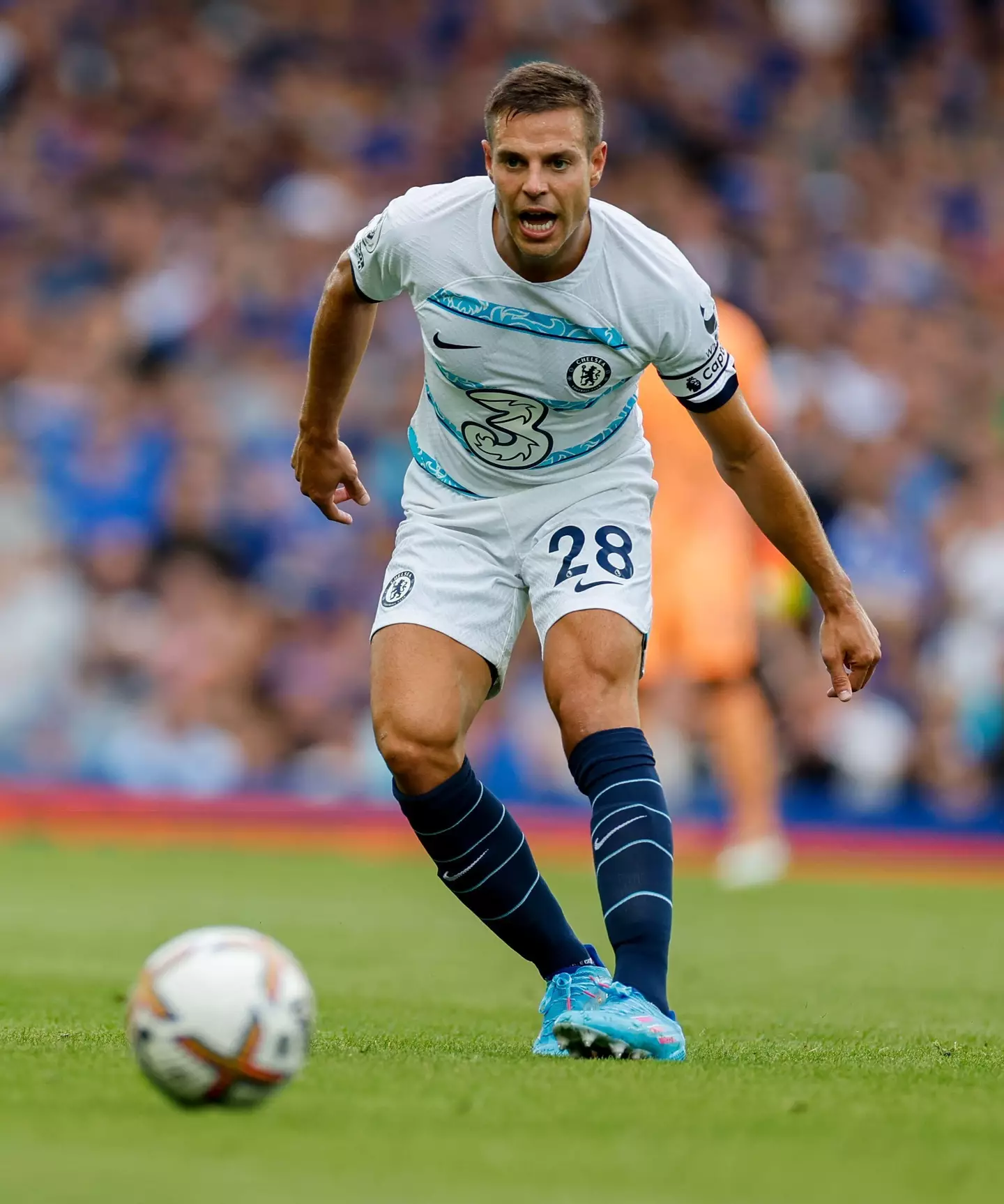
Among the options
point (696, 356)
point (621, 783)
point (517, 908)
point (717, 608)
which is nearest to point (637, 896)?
point (621, 783)

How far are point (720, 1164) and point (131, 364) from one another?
12.4 metres

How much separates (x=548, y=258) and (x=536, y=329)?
19cm

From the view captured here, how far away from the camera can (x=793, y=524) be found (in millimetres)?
4789

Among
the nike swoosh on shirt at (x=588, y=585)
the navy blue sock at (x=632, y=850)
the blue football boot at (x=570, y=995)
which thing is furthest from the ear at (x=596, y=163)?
the blue football boot at (x=570, y=995)

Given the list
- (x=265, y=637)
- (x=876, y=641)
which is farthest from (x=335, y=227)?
(x=876, y=641)

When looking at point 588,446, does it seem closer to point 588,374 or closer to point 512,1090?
point 588,374

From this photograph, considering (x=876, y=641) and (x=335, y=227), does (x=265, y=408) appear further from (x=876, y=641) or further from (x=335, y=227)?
(x=876, y=641)

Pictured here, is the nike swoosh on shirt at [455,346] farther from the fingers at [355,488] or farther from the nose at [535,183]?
the fingers at [355,488]

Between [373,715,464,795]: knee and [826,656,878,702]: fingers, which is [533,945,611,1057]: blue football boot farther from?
[826,656,878,702]: fingers

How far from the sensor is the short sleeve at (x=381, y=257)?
4773 mm

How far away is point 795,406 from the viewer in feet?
46.9

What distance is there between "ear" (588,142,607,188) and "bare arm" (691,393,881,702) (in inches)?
24.0

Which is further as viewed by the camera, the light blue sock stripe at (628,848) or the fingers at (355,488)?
the fingers at (355,488)

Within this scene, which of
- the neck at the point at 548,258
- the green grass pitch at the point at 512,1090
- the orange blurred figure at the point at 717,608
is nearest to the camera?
the green grass pitch at the point at 512,1090
